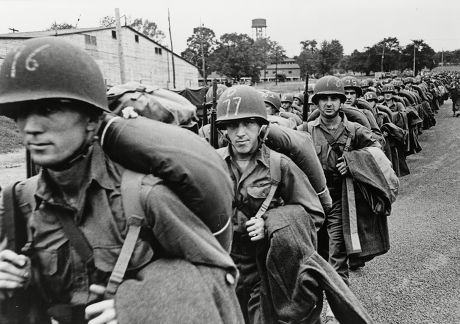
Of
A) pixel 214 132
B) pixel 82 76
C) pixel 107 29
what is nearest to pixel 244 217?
pixel 214 132

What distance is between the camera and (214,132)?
5641 millimetres

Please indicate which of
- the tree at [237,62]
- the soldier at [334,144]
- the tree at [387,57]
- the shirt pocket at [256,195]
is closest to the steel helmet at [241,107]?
the shirt pocket at [256,195]

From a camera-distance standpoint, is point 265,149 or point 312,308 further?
point 265,149

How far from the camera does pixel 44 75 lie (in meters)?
1.81

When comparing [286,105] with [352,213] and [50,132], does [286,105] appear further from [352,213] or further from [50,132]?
[50,132]

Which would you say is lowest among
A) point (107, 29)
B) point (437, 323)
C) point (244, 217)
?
point (437, 323)

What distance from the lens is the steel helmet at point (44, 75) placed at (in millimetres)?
1811

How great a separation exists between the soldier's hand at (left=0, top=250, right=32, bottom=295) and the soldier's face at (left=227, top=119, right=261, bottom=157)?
7.32ft

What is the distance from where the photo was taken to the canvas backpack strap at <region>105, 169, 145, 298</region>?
1766mm

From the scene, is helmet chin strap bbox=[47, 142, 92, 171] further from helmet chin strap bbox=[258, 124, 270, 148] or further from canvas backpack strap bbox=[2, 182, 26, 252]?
helmet chin strap bbox=[258, 124, 270, 148]

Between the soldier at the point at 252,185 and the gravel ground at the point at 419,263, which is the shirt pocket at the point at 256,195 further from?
the gravel ground at the point at 419,263

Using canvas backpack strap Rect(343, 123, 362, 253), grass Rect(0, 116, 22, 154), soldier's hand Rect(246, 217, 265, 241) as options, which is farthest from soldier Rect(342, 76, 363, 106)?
grass Rect(0, 116, 22, 154)

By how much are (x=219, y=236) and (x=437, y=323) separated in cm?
388

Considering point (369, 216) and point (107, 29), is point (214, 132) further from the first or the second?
point (107, 29)
